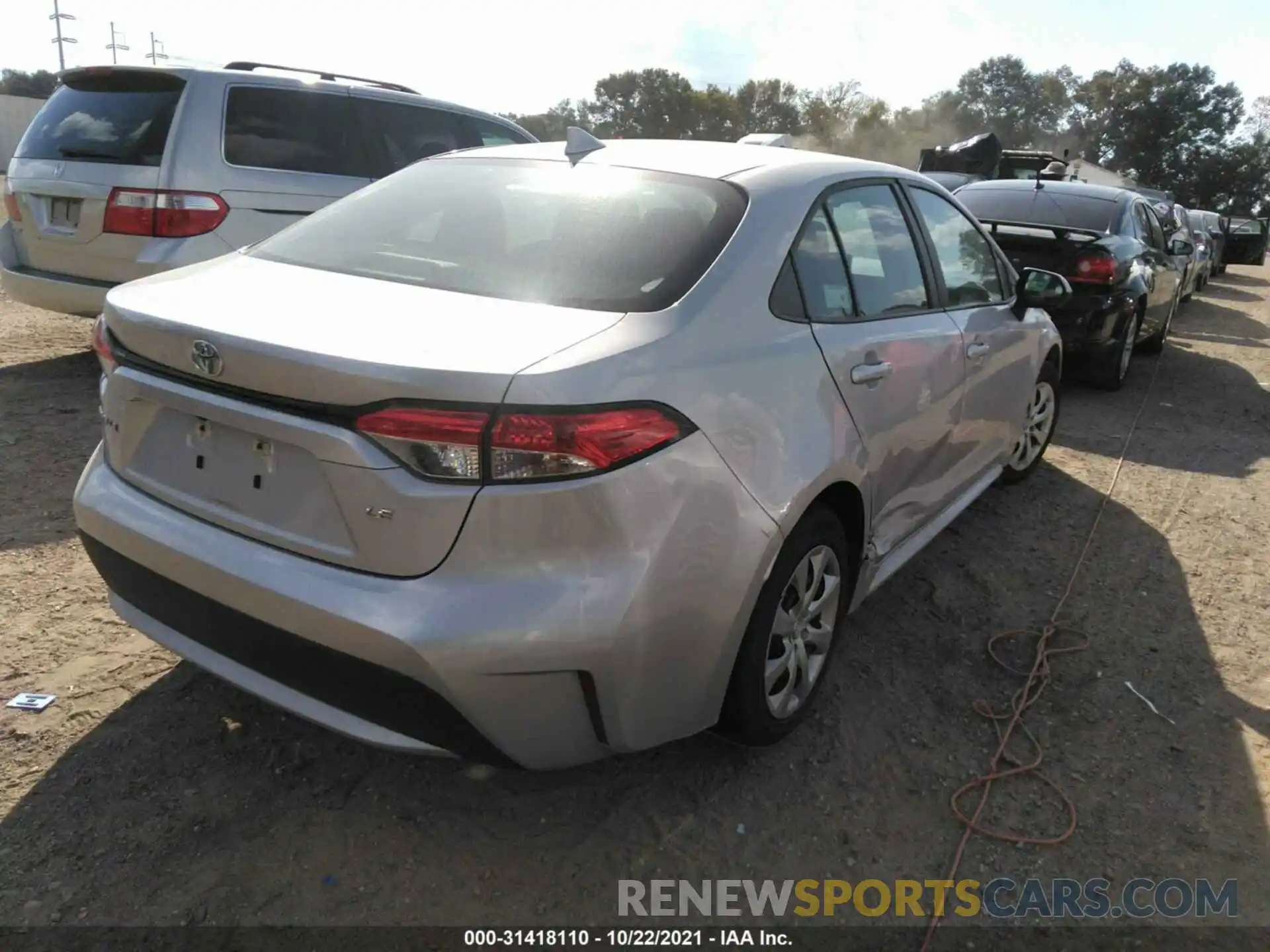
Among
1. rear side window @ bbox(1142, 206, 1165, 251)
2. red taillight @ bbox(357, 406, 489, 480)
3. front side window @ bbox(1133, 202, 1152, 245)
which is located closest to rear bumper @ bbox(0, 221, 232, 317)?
red taillight @ bbox(357, 406, 489, 480)

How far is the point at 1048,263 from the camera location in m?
7.28

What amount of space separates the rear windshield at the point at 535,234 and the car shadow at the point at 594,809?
4.30 feet

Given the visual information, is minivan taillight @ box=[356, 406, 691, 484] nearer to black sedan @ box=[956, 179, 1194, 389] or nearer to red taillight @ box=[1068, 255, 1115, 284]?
black sedan @ box=[956, 179, 1194, 389]

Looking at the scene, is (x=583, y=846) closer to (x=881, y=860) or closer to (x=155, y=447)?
(x=881, y=860)

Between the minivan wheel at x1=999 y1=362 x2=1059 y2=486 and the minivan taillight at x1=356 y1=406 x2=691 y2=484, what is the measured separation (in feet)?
11.6

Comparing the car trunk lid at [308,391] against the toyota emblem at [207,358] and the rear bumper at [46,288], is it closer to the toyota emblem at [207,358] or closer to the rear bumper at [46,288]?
the toyota emblem at [207,358]

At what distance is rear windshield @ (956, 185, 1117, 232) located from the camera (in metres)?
7.85

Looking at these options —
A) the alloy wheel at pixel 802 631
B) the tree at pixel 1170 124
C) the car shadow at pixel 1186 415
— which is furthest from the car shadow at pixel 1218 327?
the tree at pixel 1170 124

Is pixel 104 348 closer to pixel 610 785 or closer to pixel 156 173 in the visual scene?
pixel 610 785

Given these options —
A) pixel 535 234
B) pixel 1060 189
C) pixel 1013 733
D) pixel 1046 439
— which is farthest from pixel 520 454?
pixel 1060 189

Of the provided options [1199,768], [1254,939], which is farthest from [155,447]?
[1199,768]

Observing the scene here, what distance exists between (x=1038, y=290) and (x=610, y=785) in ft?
10.1

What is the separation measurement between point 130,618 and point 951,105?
11388cm

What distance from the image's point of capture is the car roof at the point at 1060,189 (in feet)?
27.0
